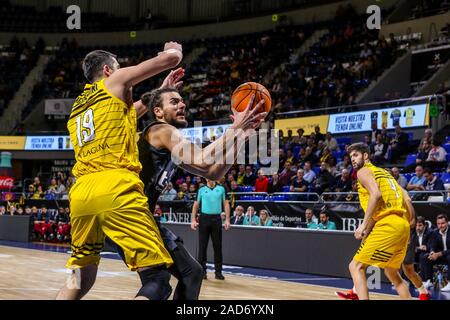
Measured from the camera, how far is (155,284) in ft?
13.6

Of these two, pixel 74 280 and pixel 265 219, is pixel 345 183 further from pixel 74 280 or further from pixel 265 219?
pixel 74 280

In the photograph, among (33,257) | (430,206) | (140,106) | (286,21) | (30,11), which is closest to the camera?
(140,106)

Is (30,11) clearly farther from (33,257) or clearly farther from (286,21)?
(33,257)

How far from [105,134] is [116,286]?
20.1ft

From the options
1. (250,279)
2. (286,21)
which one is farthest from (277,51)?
(250,279)

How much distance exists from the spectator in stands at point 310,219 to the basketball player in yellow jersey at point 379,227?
5650 millimetres

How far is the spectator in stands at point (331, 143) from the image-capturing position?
58.0 feet

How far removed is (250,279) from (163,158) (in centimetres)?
750

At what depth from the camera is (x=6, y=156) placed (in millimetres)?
27484

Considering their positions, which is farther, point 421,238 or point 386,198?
point 421,238

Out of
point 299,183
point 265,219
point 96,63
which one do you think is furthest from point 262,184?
point 96,63

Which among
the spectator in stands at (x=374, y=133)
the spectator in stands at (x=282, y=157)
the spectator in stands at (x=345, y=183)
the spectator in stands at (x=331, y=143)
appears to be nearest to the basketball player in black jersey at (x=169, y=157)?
the spectator in stands at (x=345, y=183)

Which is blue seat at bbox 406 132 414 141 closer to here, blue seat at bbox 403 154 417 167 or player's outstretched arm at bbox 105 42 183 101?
blue seat at bbox 403 154 417 167

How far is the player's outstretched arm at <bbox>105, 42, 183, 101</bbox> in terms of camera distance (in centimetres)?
413
